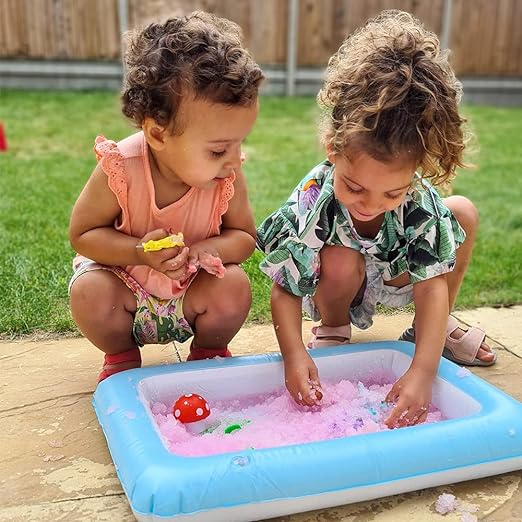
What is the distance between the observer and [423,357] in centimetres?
175

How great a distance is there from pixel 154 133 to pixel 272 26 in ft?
23.5

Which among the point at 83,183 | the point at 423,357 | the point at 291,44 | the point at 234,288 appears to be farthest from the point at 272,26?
the point at 423,357

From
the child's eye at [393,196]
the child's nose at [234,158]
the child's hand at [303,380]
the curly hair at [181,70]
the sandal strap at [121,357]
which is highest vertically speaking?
the curly hair at [181,70]

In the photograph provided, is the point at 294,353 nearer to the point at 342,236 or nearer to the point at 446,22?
the point at 342,236

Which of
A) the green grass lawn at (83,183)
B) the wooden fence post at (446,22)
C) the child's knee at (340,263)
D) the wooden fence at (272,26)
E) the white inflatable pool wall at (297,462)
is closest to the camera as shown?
the white inflatable pool wall at (297,462)

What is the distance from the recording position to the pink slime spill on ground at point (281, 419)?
1635 mm

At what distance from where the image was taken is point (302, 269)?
1934 millimetres

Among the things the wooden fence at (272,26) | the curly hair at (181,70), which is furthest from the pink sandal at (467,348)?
the wooden fence at (272,26)

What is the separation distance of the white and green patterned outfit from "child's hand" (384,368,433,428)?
28cm

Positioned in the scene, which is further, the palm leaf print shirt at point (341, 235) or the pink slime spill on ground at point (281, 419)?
the palm leaf print shirt at point (341, 235)

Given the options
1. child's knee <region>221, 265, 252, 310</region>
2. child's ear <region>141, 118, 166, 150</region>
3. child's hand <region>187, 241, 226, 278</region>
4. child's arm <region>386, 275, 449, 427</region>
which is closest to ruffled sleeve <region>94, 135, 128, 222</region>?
child's ear <region>141, 118, 166, 150</region>

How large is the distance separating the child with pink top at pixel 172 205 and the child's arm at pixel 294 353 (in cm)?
11

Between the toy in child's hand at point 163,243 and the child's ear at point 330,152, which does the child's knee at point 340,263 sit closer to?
the child's ear at point 330,152

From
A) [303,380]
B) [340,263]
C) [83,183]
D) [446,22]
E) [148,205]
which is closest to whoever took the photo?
[303,380]
